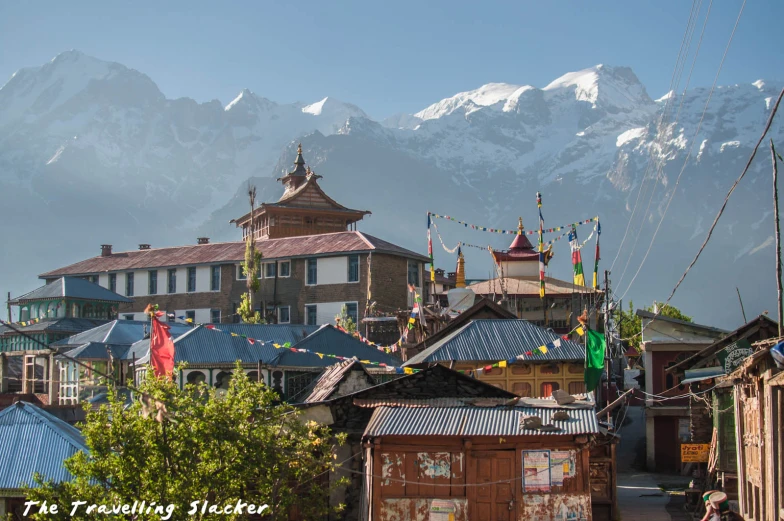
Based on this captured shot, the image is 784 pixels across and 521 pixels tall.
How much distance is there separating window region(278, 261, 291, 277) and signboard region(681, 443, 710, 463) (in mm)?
34477

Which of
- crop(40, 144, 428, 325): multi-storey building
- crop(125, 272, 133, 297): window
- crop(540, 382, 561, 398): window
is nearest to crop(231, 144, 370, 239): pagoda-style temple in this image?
crop(40, 144, 428, 325): multi-storey building

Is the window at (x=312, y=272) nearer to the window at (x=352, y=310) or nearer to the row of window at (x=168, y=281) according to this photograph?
the window at (x=352, y=310)

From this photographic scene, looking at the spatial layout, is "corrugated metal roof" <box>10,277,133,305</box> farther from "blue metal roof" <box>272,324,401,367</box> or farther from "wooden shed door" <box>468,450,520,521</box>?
"wooden shed door" <box>468,450,520,521</box>

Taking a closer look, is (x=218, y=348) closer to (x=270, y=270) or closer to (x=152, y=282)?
(x=270, y=270)

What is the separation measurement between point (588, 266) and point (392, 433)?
168048 millimetres

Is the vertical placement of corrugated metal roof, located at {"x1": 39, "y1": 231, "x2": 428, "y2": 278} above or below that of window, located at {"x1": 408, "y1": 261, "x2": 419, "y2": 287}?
above

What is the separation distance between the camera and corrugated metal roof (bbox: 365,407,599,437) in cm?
2119

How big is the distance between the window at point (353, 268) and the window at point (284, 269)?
4.43 metres

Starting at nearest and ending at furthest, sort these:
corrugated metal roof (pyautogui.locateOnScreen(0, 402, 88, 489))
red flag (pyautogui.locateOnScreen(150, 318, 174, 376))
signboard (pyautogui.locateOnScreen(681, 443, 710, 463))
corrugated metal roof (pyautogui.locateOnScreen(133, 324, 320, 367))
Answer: corrugated metal roof (pyautogui.locateOnScreen(0, 402, 88, 489)), signboard (pyautogui.locateOnScreen(681, 443, 710, 463)), red flag (pyautogui.locateOnScreen(150, 318, 174, 376)), corrugated metal roof (pyautogui.locateOnScreen(133, 324, 320, 367))

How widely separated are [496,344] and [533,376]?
5.97 ft

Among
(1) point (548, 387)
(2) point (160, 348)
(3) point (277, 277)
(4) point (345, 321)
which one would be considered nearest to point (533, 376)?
(1) point (548, 387)

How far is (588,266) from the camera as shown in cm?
18512

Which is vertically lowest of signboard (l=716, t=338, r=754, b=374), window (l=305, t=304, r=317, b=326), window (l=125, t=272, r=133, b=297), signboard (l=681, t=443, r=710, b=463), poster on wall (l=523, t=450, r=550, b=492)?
Answer: signboard (l=681, t=443, r=710, b=463)

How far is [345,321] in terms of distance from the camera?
53.4 m
